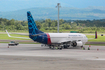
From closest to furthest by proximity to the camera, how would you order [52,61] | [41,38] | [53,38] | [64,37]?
[52,61], [41,38], [53,38], [64,37]

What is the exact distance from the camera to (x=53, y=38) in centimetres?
5494

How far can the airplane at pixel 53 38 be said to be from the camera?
5278 centimetres

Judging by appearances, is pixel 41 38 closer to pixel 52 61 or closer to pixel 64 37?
pixel 64 37

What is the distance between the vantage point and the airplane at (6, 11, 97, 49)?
52.8 metres

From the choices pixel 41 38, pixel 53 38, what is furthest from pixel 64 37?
pixel 41 38

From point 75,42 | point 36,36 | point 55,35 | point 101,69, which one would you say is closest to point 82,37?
point 75,42

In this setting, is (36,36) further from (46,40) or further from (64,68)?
(64,68)

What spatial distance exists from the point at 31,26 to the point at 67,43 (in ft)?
36.8

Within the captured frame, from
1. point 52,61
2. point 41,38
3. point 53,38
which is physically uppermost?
point 41,38

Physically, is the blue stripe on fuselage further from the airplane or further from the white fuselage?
Answer: the white fuselage

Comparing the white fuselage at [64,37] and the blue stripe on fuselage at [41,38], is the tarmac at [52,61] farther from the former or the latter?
the white fuselage at [64,37]

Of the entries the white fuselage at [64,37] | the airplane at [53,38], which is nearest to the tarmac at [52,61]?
the airplane at [53,38]

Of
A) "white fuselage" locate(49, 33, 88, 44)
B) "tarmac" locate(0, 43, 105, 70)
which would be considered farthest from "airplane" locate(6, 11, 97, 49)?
"tarmac" locate(0, 43, 105, 70)

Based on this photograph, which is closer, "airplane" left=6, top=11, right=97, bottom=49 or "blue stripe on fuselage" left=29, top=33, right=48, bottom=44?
"blue stripe on fuselage" left=29, top=33, right=48, bottom=44
